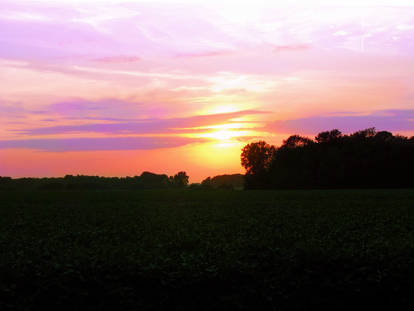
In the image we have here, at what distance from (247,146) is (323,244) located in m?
101

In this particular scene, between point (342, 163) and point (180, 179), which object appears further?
point (180, 179)

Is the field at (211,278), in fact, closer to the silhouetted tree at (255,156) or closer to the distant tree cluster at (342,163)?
the distant tree cluster at (342,163)

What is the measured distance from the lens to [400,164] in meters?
81.7

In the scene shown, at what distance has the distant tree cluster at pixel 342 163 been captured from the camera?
81.7 meters

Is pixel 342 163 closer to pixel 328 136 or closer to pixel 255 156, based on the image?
pixel 328 136

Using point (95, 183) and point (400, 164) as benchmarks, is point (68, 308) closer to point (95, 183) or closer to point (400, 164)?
point (400, 164)

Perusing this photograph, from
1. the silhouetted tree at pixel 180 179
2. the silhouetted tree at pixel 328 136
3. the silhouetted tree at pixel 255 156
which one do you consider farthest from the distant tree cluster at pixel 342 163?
the silhouetted tree at pixel 180 179

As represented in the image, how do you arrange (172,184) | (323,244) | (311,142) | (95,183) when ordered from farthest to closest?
(172,184) < (95,183) < (311,142) < (323,244)

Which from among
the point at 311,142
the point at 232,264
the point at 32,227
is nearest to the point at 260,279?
the point at 232,264

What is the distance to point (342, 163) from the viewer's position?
84.8m

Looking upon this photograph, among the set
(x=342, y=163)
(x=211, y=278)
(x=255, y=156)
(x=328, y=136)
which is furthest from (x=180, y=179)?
(x=211, y=278)

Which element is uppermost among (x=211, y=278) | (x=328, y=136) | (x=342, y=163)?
(x=328, y=136)

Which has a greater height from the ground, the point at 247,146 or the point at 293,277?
the point at 247,146

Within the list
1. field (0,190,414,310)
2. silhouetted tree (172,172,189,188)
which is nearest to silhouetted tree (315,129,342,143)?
silhouetted tree (172,172,189,188)
